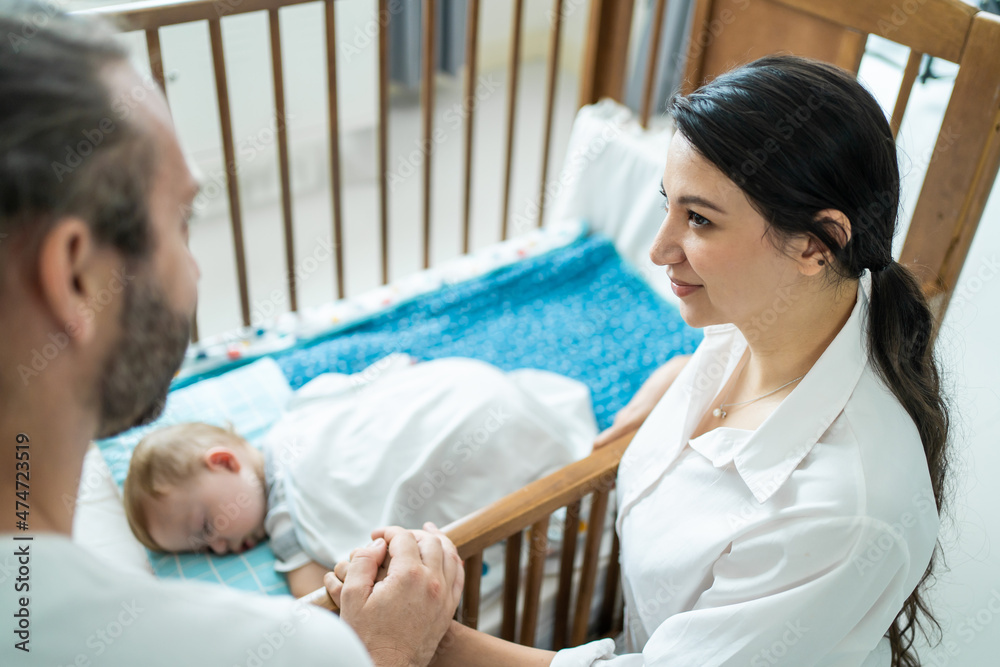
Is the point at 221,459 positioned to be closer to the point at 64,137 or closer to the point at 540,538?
the point at 540,538

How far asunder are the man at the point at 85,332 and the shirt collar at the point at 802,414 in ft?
1.82

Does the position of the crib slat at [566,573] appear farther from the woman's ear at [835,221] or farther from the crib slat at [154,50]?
the crib slat at [154,50]

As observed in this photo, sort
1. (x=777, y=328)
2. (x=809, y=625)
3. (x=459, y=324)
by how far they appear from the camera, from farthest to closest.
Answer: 1. (x=459, y=324)
2. (x=777, y=328)
3. (x=809, y=625)

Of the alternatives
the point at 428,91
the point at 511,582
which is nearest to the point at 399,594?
the point at 511,582

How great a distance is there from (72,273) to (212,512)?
97 centimetres

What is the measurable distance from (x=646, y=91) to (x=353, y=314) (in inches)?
41.6

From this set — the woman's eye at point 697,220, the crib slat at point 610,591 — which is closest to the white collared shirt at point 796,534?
the woman's eye at point 697,220

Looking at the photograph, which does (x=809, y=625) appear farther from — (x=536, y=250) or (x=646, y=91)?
(x=646, y=91)

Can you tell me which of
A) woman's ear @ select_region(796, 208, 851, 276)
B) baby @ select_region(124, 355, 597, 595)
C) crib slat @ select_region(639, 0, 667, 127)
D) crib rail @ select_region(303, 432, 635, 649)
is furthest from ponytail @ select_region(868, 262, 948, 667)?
crib slat @ select_region(639, 0, 667, 127)

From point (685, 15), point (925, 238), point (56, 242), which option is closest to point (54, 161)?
point (56, 242)

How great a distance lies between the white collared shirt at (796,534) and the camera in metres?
0.89

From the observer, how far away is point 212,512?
145cm

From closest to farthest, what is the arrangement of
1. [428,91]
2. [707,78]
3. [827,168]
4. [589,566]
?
[827,168], [589,566], [707,78], [428,91]

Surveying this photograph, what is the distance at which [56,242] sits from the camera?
56 centimetres
